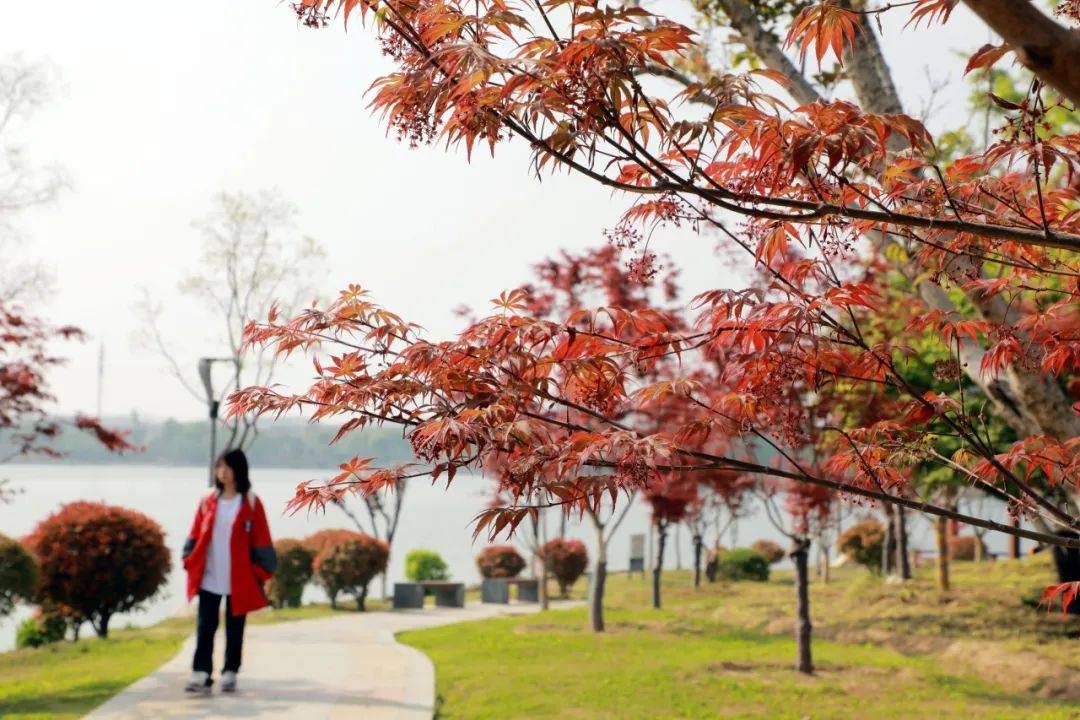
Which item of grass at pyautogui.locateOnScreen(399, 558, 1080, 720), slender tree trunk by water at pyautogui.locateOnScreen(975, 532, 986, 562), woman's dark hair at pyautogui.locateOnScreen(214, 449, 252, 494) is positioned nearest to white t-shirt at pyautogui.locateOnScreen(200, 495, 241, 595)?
woman's dark hair at pyautogui.locateOnScreen(214, 449, 252, 494)

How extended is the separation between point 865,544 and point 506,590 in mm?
8968

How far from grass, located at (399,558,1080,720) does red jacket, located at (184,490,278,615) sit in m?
1.53

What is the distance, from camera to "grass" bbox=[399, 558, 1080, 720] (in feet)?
23.8

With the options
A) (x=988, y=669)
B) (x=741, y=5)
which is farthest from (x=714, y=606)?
(x=741, y=5)

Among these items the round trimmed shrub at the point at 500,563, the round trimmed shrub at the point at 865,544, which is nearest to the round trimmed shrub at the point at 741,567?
the round trimmed shrub at the point at 865,544

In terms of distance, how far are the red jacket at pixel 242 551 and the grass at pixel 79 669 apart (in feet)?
3.86

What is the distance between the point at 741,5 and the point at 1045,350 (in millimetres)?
3466

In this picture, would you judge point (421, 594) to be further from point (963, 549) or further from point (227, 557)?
point (963, 549)

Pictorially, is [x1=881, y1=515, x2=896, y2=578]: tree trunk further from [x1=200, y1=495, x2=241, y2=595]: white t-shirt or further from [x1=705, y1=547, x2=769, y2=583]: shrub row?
[x1=200, y1=495, x2=241, y2=595]: white t-shirt

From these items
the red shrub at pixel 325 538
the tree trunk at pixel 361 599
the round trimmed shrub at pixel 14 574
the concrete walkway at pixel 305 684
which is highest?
the red shrub at pixel 325 538

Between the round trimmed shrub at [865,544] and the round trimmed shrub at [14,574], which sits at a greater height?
the round trimmed shrub at [865,544]

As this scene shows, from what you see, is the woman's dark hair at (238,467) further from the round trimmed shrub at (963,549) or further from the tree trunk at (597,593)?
the round trimmed shrub at (963,549)

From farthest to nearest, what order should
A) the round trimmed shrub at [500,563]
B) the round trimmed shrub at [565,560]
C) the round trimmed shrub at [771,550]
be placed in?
the round trimmed shrub at [771,550], the round trimmed shrub at [500,563], the round trimmed shrub at [565,560]

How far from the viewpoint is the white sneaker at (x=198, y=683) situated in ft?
22.5
